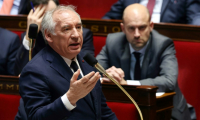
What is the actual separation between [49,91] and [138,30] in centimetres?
70

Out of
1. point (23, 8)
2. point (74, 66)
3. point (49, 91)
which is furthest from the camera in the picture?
point (23, 8)

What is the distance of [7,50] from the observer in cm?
171

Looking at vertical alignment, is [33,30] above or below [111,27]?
above

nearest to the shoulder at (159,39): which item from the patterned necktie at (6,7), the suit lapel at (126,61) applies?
the suit lapel at (126,61)

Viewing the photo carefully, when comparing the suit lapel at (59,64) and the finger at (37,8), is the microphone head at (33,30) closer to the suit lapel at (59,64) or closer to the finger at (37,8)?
the suit lapel at (59,64)

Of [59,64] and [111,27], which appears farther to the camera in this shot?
[111,27]

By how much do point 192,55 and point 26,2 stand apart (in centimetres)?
99

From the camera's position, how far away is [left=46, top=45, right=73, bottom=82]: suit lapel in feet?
3.08

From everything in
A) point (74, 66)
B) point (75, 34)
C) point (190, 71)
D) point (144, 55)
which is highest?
point (75, 34)

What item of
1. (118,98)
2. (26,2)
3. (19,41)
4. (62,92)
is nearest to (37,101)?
(62,92)

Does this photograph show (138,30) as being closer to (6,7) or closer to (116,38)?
(116,38)

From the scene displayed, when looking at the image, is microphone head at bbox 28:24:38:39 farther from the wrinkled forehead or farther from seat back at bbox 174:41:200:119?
seat back at bbox 174:41:200:119

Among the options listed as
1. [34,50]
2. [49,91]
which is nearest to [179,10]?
[34,50]

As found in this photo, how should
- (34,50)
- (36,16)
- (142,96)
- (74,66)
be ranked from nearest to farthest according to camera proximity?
(74,66)
(142,96)
(34,50)
(36,16)
